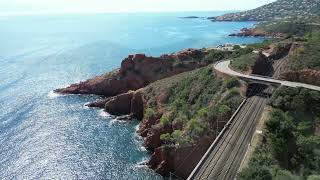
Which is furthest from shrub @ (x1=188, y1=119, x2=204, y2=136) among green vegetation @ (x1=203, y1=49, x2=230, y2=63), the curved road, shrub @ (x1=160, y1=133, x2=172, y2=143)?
green vegetation @ (x1=203, y1=49, x2=230, y2=63)

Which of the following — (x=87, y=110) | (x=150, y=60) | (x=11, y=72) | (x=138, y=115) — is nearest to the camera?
(x=138, y=115)

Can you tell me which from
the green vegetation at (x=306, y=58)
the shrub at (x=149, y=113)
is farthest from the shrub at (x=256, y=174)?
the shrub at (x=149, y=113)

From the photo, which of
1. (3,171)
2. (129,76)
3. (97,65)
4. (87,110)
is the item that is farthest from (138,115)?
(97,65)

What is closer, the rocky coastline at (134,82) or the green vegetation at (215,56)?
the rocky coastline at (134,82)

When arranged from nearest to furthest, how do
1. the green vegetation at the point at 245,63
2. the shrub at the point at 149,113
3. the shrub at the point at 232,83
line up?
1. the shrub at the point at 232,83
2. the shrub at the point at 149,113
3. the green vegetation at the point at 245,63

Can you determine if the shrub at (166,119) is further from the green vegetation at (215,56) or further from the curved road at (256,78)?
the green vegetation at (215,56)

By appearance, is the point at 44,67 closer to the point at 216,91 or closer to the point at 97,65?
the point at 97,65
